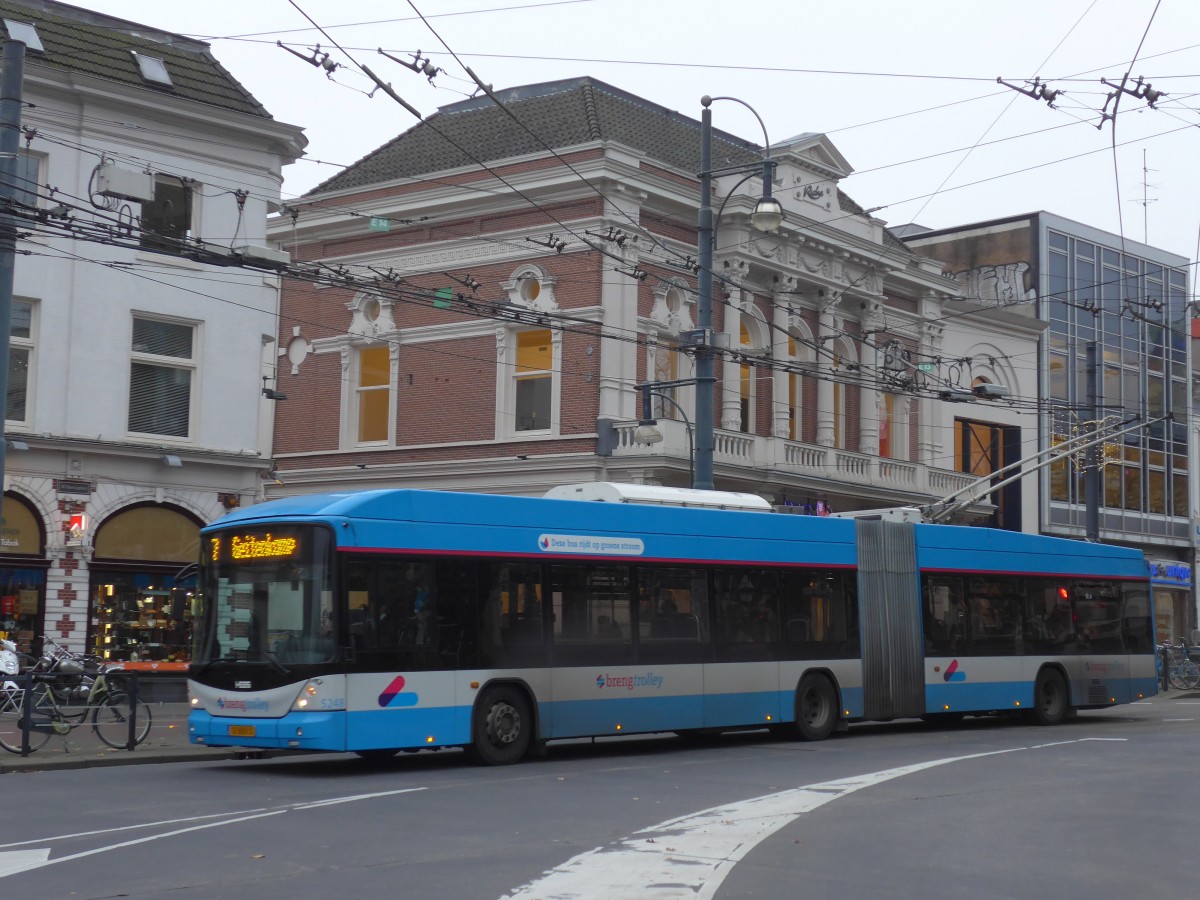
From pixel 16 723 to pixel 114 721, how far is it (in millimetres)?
1125

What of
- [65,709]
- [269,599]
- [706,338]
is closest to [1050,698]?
[706,338]

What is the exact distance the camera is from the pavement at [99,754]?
17.0 metres

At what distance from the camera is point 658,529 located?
64.1ft

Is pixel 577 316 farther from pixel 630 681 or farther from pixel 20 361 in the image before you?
pixel 630 681

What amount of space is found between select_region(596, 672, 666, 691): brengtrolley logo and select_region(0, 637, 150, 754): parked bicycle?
5.42 meters

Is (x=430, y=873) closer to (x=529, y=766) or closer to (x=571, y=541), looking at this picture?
(x=529, y=766)

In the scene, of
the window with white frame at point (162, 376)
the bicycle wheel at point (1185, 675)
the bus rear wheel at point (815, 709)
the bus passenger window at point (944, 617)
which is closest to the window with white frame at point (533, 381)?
the window with white frame at point (162, 376)

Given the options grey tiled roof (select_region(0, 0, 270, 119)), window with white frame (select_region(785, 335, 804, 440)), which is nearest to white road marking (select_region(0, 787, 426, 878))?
grey tiled roof (select_region(0, 0, 270, 119))

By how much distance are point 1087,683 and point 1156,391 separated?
98.1 feet

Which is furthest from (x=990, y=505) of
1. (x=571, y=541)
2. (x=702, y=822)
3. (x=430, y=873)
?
(x=430, y=873)

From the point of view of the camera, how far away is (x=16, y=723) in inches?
736

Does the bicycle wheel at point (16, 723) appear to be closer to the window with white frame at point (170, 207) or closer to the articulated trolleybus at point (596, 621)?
the articulated trolleybus at point (596, 621)

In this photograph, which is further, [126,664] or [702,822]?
[126,664]

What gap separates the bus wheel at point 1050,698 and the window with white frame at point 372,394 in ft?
58.0
